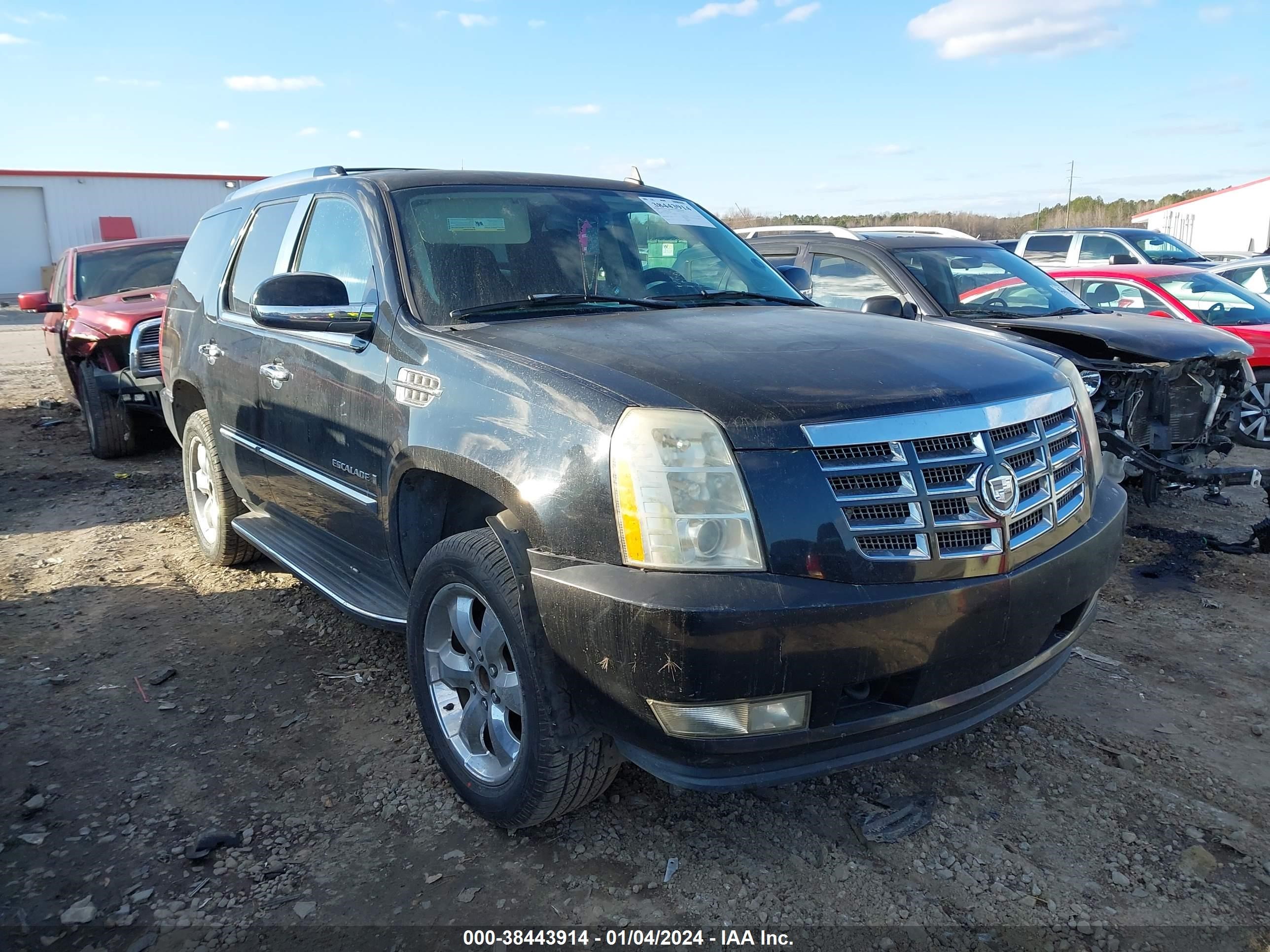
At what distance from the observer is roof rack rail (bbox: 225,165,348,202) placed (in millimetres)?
3988

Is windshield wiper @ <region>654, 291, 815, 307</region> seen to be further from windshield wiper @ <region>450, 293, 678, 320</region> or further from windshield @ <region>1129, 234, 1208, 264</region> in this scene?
windshield @ <region>1129, 234, 1208, 264</region>

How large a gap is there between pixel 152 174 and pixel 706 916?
3766cm

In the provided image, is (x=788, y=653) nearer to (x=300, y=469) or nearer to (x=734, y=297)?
(x=734, y=297)

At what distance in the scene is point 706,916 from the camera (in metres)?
2.47

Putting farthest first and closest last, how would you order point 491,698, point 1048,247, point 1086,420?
point 1048,247
point 1086,420
point 491,698

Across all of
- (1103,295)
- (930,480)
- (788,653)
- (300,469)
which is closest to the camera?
(788,653)

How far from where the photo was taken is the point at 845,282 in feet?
23.5

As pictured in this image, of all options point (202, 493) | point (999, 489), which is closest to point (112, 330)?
point (202, 493)

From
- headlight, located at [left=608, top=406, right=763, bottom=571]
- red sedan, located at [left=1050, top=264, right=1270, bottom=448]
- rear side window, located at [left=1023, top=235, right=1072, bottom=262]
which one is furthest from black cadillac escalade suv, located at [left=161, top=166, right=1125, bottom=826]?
rear side window, located at [left=1023, top=235, right=1072, bottom=262]

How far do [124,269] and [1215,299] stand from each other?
10.8 meters

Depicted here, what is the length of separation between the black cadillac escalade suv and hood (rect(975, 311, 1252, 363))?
128 inches

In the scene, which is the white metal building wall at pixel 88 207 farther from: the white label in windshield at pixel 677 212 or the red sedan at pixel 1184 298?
the white label in windshield at pixel 677 212

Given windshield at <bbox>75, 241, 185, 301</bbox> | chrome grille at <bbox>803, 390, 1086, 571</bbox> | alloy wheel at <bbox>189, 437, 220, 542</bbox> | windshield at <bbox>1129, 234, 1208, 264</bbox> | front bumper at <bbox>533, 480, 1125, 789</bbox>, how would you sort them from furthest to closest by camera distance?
1. windshield at <bbox>1129, 234, 1208, 264</bbox>
2. windshield at <bbox>75, 241, 185, 301</bbox>
3. alloy wheel at <bbox>189, 437, 220, 542</bbox>
4. chrome grille at <bbox>803, 390, 1086, 571</bbox>
5. front bumper at <bbox>533, 480, 1125, 789</bbox>

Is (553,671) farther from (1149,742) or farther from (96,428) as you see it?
(96,428)
